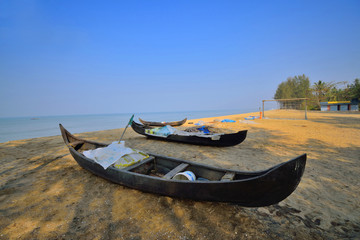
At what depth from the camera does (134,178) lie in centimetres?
276

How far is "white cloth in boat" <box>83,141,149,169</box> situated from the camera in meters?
3.19

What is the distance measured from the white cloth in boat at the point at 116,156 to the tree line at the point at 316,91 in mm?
21884

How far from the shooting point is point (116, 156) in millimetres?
3312

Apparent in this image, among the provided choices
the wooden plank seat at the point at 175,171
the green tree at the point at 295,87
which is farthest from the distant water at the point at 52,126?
the green tree at the point at 295,87

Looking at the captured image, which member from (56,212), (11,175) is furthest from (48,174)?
(56,212)

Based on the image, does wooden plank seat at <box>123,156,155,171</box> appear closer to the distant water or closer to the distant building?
the distant water

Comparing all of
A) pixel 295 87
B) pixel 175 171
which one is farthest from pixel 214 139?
pixel 295 87

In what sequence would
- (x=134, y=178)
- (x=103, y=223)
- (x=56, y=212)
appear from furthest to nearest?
(x=134, y=178) → (x=56, y=212) → (x=103, y=223)

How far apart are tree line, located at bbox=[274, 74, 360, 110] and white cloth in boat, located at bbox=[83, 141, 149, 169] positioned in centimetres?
2188

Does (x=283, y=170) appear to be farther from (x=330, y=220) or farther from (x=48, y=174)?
(x=48, y=174)

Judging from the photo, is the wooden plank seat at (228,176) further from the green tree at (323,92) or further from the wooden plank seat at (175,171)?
the green tree at (323,92)

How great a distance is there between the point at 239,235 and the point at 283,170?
1037 mm

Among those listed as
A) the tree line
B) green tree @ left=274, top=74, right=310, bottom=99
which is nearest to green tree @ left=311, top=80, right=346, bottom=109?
the tree line

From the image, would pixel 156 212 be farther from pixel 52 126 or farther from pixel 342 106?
pixel 342 106
